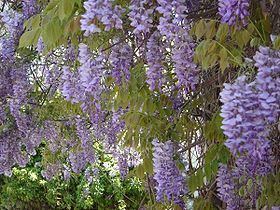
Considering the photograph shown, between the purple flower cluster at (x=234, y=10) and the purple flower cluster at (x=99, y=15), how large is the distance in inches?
11.9

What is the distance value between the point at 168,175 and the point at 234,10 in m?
0.85

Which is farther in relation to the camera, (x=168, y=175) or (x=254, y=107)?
(x=168, y=175)

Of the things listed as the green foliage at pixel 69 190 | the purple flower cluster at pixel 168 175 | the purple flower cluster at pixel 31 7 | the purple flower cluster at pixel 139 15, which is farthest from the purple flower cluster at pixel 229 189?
the green foliage at pixel 69 190

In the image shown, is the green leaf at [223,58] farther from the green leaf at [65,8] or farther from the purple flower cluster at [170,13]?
the green leaf at [65,8]

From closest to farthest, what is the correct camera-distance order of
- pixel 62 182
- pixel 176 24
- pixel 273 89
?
pixel 273 89 < pixel 176 24 < pixel 62 182

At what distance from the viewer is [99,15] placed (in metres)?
1.57

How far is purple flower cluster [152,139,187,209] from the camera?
210 cm

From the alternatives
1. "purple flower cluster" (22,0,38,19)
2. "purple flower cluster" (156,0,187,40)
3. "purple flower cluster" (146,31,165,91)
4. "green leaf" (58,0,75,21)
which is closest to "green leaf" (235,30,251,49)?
"purple flower cluster" (156,0,187,40)

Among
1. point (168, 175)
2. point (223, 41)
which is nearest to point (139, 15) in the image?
point (223, 41)

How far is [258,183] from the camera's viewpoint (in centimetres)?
191

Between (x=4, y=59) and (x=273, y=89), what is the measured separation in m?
1.96

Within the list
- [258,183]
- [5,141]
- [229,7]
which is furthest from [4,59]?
[229,7]

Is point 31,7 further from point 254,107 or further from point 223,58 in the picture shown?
point 254,107

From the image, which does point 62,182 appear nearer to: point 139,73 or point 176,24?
point 139,73
